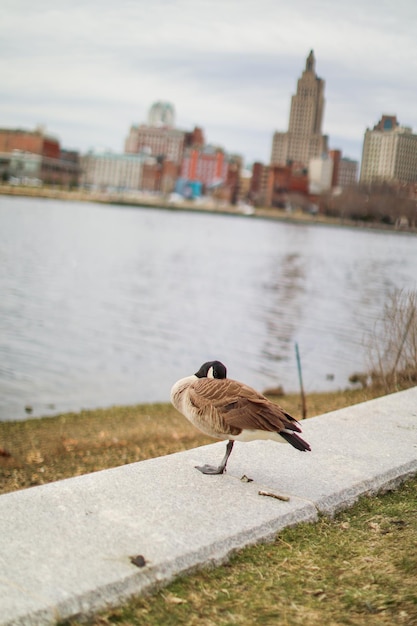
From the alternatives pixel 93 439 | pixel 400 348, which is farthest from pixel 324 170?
pixel 93 439

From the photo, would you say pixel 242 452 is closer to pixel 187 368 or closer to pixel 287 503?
pixel 287 503

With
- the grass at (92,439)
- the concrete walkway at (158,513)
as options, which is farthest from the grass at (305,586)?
the grass at (92,439)

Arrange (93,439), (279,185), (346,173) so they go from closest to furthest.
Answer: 1. (93,439)
2. (346,173)
3. (279,185)

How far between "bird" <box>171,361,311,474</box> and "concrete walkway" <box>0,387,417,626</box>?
35 cm

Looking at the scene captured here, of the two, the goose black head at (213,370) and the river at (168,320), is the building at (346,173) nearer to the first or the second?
the river at (168,320)

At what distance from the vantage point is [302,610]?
3.03 meters

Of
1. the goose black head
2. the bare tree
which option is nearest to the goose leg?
the goose black head

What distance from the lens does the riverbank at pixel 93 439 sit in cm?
819

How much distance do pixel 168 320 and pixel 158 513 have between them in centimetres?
2290

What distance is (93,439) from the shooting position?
1009 cm

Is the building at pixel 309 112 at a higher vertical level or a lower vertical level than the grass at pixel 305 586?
higher

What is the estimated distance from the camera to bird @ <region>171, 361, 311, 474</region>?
12.7ft

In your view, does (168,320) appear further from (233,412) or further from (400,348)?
(233,412)

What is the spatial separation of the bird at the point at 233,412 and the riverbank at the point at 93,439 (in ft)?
12.4
